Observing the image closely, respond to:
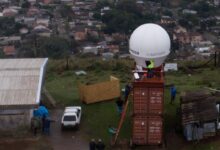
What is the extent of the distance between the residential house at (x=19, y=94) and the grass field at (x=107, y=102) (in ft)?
9.55

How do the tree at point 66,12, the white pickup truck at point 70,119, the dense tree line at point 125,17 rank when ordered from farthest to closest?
the tree at point 66,12 → the dense tree line at point 125,17 → the white pickup truck at point 70,119

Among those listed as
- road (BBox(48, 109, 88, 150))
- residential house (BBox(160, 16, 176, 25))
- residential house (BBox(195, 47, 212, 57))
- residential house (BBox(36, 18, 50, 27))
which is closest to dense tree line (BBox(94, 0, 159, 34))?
residential house (BBox(160, 16, 176, 25))

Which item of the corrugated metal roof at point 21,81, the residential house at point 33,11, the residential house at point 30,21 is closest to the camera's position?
the corrugated metal roof at point 21,81

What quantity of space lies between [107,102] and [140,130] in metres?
5.90

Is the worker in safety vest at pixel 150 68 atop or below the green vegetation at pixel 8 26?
atop

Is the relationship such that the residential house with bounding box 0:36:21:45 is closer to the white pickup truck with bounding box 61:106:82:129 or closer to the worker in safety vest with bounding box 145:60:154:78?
the white pickup truck with bounding box 61:106:82:129

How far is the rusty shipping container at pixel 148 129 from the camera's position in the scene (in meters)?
21.7

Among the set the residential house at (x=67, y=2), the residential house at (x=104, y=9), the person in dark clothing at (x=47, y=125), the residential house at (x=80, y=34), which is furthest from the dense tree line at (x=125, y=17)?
the person in dark clothing at (x=47, y=125)

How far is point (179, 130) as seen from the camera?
23.1 m

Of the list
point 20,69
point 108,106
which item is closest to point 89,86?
point 108,106

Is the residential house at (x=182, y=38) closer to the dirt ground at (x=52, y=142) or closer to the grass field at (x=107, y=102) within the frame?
the grass field at (x=107, y=102)

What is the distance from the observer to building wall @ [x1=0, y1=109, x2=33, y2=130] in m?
23.1

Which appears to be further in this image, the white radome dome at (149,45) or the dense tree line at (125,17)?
the dense tree line at (125,17)

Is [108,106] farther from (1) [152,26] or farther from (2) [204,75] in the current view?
(2) [204,75]
